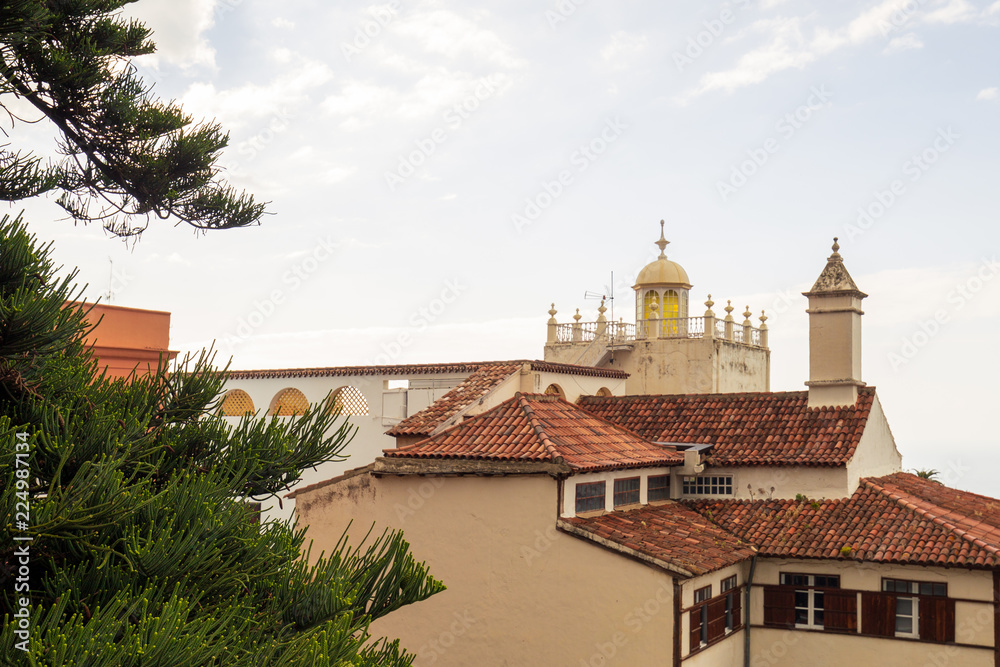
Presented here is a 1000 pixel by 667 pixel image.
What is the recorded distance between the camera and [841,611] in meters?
16.1

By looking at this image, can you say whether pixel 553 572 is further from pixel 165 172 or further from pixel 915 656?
pixel 165 172

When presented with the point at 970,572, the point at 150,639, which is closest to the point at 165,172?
the point at 150,639

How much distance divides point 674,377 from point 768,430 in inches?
567

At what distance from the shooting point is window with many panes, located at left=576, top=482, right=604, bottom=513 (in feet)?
51.8

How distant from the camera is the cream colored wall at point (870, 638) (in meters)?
15.0

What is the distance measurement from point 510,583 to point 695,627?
10.6 ft

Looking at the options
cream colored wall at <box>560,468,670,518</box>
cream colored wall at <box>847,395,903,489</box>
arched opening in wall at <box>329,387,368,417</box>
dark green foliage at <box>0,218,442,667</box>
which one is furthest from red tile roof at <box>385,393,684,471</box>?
arched opening in wall at <box>329,387,368,417</box>

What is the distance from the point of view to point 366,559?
8078 mm

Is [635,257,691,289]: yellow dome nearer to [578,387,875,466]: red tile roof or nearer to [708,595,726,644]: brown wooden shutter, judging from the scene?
[578,387,875,466]: red tile roof

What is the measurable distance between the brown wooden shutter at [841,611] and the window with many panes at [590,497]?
4.54 metres

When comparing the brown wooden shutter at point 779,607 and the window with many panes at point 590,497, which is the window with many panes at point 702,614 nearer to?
the brown wooden shutter at point 779,607

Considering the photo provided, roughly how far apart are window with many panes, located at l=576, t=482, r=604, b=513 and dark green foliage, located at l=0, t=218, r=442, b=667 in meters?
7.84

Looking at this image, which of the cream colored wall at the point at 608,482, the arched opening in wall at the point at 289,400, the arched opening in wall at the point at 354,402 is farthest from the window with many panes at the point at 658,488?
the arched opening in wall at the point at 289,400

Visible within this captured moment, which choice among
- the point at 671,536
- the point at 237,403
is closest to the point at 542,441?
the point at 671,536
